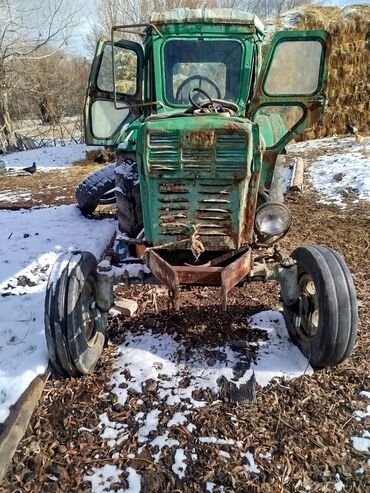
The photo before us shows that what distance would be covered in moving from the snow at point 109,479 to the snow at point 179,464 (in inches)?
8.2

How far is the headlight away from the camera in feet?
10.6

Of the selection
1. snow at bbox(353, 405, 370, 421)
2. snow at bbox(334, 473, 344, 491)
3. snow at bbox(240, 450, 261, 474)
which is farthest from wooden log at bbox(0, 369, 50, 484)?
snow at bbox(353, 405, 370, 421)

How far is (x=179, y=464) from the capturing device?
2.47 m

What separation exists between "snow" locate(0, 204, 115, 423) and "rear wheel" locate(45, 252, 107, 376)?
0.31 m

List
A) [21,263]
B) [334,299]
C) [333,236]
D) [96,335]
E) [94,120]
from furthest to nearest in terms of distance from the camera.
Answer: [333,236]
[21,263]
[94,120]
[96,335]
[334,299]

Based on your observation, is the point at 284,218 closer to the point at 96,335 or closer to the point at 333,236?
the point at 96,335

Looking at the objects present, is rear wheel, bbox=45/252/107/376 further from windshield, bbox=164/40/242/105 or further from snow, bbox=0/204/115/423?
windshield, bbox=164/40/242/105

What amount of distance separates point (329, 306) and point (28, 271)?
340 cm

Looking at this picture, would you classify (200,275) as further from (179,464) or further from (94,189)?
(94,189)

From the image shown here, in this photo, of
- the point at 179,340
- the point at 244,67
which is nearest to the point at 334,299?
the point at 179,340

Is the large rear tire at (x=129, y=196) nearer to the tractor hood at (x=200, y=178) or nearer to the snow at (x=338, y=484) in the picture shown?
the tractor hood at (x=200, y=178)

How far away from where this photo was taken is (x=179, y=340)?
11.8 feet

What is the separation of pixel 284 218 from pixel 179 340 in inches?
51.8

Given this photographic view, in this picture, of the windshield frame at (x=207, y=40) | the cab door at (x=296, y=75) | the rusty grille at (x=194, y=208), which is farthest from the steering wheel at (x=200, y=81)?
the rusty grille at (x=194, y=208)
